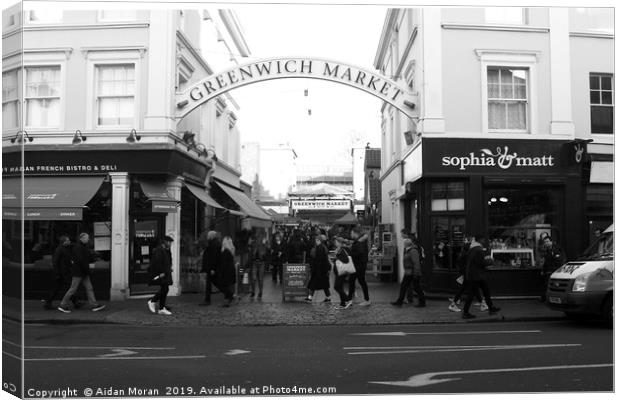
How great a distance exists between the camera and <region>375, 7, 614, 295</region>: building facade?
5473 millimetres

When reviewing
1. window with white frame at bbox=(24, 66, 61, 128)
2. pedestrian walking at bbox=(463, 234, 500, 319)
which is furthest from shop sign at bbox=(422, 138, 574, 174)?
window with white frame at bbox=(24, 66, 61, 128)

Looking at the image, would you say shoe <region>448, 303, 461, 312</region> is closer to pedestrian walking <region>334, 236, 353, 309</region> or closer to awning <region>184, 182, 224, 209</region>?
pedestrian walking <region>334, 236, 353, 309</region>

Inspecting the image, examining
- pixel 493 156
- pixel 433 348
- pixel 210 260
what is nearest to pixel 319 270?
pixel 210 260

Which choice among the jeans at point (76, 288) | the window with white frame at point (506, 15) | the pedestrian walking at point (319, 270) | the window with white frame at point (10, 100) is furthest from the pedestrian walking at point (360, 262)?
the window with white frame at point (10, 100)

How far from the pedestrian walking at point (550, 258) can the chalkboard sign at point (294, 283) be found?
476 centimetres

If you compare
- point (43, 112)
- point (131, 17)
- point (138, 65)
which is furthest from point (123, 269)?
point (131, 17)

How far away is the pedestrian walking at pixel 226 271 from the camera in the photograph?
36.0 ft

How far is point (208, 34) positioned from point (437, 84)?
398 centimetres

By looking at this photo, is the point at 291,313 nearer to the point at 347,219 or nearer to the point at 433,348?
the point at 433,348

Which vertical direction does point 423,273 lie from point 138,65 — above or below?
below

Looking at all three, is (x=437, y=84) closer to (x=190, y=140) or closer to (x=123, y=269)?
(x=190, y=140)

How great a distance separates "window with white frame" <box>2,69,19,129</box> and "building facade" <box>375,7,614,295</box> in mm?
3252

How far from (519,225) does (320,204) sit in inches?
299

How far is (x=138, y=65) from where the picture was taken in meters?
7.97
